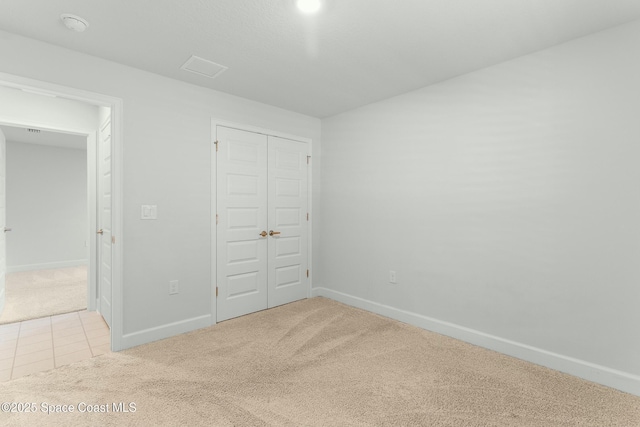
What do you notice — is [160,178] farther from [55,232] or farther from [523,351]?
[55,232]

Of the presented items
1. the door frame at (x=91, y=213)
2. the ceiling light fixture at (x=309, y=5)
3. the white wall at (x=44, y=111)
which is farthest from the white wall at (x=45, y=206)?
the ceiling light fixture at (x=309, y=5)

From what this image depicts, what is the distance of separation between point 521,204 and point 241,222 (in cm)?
271

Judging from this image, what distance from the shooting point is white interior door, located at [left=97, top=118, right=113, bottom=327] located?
3.09 metres

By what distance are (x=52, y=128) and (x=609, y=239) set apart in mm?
5142

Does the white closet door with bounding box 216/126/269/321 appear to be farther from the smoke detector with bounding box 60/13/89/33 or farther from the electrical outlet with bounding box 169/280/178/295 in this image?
the smoke detector with bounding box 60/13/89/33

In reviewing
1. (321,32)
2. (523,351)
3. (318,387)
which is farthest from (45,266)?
(523,351)

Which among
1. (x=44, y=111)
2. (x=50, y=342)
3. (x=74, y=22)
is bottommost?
(x=50, y=342)

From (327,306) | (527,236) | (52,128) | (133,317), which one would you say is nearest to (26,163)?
(52,128)

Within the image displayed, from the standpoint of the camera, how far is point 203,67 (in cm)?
262

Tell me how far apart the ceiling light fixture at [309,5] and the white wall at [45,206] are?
6.74m

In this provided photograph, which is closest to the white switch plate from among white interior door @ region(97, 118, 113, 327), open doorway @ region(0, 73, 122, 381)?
open doorway @ region(0, 73, 122, 381)

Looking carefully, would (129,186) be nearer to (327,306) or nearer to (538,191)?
(327,306)

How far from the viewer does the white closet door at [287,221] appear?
3.70 metres

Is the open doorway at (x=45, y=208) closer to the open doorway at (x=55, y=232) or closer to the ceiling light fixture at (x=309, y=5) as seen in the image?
the open doorway at (x=55, y=232)
